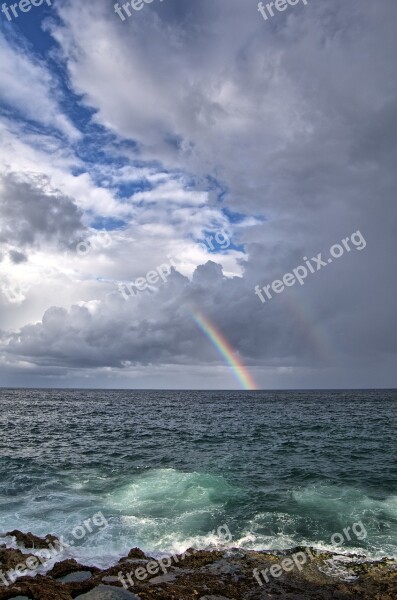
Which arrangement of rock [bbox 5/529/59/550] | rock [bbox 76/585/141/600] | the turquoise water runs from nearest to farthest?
rock [bbox 76/585/141/600] < rock [bbox 5/529/59/550] < the turquoise water

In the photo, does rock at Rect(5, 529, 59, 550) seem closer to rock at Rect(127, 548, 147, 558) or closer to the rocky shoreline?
the rocky shoreline

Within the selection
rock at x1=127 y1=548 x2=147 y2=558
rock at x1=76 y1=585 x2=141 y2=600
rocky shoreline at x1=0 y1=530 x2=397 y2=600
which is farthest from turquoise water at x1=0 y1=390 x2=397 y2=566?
rock at x1=76 y1=585 x2=141 y2=600

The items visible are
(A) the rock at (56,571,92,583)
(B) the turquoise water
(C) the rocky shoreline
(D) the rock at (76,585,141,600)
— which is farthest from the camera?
(B) the turquoise water

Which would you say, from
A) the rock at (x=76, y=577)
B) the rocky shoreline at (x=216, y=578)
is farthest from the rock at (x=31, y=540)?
the rock at (x=76, y=577)

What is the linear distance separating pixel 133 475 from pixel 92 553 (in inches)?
545

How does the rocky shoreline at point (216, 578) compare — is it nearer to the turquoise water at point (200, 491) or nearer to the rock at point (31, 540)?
the rock at point (31, 540)

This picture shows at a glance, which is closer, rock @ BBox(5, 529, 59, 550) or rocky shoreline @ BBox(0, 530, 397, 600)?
rocky shoreline @ BBox(0, 530, 397, 600)

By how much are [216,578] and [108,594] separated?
3846 millimetres

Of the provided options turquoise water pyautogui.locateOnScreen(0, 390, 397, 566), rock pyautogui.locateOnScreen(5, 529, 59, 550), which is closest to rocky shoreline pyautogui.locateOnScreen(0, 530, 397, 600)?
rock pyautogui.locateOnScreen(5, 529, 59, 550)

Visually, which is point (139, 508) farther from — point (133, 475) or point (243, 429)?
point (243, 429)

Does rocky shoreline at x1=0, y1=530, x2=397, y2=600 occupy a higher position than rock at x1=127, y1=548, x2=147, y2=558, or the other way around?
rocky shoreline at x1=0, y1=530, x2=397, y2=600

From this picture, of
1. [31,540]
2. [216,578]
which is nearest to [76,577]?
[31,540]

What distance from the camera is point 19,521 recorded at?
21297 millimetres

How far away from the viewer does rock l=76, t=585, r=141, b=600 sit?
1319 centimetres
